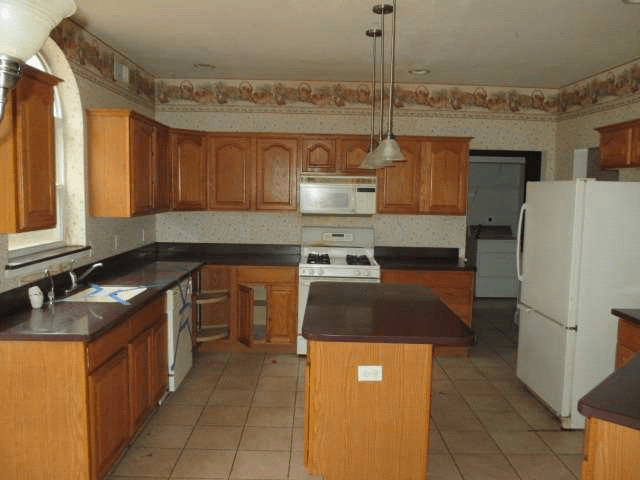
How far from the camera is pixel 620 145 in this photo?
395 centimetres

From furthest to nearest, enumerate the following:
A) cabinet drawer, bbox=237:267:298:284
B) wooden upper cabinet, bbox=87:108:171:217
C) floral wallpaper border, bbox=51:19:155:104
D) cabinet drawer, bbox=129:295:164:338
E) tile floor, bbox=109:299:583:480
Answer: cabinet drawer, bbox=237:267:298:284, wooden upper cabinet, bbox=87:108:171:217, floral wallpaper border, bbox=51:19:155:104, cabinet drawer, bbox=129:295:164:338, tile floor, bbox=109:299:583:480

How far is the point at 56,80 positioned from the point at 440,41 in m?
2.54

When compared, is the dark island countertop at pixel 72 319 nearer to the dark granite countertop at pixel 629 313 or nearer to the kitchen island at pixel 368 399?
the kitchen island at pixel 368 399

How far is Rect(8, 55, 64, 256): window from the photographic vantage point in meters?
3.11

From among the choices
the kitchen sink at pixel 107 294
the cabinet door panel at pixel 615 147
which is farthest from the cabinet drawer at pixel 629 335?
the kitchen sink at pixel 107 294

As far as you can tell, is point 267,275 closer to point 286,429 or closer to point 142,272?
point 142,272

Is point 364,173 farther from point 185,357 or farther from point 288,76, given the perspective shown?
point 185,357

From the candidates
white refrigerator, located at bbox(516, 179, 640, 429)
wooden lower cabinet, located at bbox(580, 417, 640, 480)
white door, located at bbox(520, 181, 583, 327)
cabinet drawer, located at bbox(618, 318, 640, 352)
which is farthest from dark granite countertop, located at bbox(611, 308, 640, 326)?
wooden lower cabinet, located at bbox(580, 417, 640, 480)

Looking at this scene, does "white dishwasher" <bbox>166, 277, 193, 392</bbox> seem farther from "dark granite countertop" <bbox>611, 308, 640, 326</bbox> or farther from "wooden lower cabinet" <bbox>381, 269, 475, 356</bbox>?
"dark granite countertop" <bbox>611, 308, 640, 326</bbox>

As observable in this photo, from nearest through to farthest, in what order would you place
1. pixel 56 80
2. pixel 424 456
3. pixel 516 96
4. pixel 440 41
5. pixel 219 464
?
pixel 424 456, pixel 56 80, pixel 219 464, pixel 440 41, pixel 516 96

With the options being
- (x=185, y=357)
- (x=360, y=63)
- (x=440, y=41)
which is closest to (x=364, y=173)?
(x=360, y=63)

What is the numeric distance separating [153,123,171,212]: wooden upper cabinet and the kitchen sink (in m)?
1.05

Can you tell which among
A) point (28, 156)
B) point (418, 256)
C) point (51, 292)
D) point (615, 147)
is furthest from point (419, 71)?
point (51, 292)

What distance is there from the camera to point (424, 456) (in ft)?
8.30
